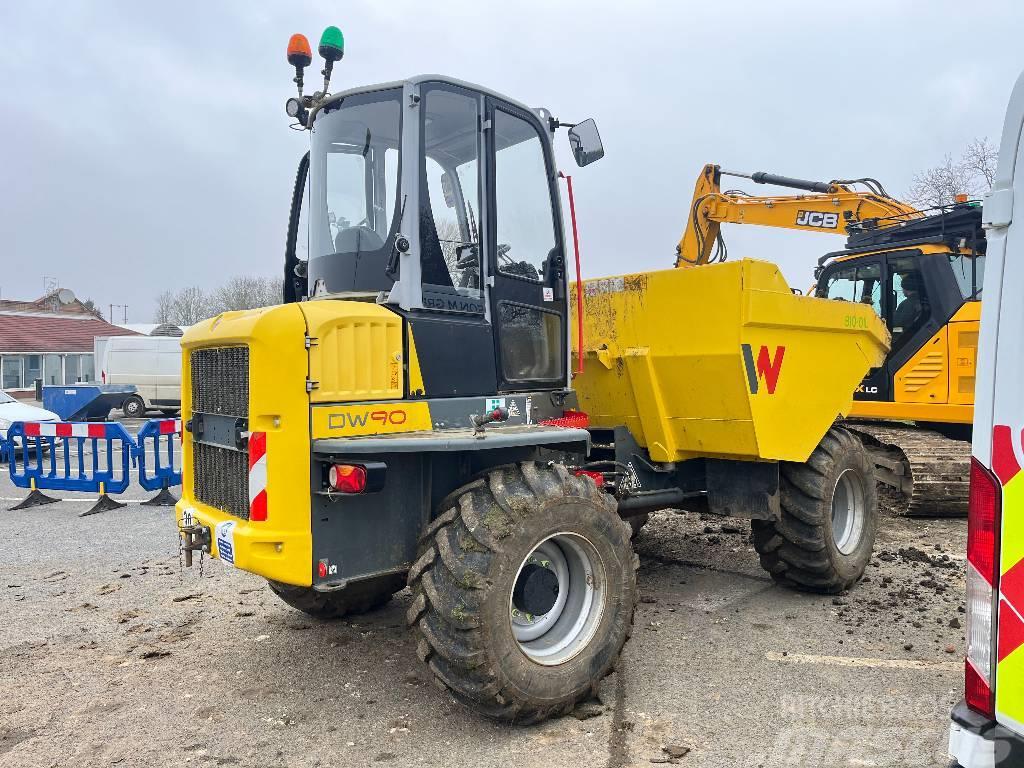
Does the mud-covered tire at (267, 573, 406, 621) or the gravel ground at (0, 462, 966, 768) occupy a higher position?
the mud-covered tire at (267, 573, 406, 621)

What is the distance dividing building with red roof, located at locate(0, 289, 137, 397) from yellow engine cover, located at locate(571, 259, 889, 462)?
36.2 m

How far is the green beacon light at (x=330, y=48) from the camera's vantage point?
4.39 meters

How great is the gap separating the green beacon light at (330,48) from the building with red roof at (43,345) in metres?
36.0

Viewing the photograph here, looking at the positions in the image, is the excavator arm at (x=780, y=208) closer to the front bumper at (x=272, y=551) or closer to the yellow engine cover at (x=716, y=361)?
the yellow engine cover at (x=716, y=361)

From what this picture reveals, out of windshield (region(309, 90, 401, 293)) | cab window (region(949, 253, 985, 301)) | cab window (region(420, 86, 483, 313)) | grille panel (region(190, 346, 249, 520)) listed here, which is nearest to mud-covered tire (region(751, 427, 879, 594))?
cab window (region(420, 86, 483, 313))

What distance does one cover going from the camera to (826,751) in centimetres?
346

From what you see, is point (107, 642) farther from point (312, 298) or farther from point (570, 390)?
point (570, 390)

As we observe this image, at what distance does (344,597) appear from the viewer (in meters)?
5.08

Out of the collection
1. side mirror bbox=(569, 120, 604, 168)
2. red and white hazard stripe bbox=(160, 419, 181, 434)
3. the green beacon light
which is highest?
the green beacon light

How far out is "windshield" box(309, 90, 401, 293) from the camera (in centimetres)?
411

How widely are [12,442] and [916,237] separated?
1144 centimetres

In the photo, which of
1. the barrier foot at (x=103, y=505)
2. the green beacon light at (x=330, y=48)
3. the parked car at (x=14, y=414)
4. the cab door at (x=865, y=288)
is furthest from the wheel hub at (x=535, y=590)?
the parked car at (x=14, y=414)

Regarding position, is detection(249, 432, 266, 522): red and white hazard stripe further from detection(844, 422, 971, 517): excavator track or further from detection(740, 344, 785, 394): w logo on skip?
Result: detection(844, 422, 971, 517): excavator track

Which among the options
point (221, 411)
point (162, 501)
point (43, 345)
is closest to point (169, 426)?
point (162, 501)
